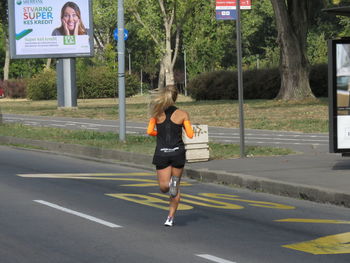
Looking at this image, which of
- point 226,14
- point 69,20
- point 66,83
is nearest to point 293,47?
point 69,20

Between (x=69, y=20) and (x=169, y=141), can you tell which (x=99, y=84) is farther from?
(x=169, y=141)

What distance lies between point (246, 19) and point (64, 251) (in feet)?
274

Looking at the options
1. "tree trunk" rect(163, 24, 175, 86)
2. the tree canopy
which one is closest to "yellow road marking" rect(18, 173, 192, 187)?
the tree canopy

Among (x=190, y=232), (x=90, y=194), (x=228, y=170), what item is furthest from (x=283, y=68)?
(x=190, y=232)

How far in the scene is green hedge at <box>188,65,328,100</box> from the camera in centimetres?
5294

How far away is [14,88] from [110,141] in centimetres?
5730

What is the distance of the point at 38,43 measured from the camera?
45.8 m

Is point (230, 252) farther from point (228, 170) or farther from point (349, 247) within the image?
point (228, 170)

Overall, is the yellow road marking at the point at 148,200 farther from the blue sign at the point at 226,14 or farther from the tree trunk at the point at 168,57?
the tree trunk at the point at 168,57

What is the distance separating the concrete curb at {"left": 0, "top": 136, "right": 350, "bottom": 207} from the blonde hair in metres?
3.41

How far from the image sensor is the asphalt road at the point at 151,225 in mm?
9047

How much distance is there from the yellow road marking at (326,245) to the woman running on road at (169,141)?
1818mm

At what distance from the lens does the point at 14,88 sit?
7975 centimetres

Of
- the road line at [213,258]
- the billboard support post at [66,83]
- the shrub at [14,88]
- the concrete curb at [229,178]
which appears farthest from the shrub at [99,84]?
→ the road line at [213,258]
